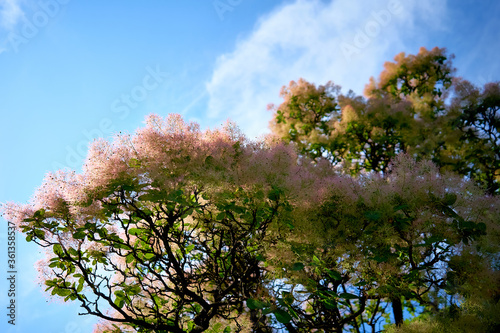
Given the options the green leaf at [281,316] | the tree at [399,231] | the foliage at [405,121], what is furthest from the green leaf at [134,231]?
the foliage at [405,121]

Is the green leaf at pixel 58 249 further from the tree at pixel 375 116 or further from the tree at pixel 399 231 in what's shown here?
the tree at pixel 375 116

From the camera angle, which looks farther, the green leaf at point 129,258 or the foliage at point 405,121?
the foliage at point 405,121

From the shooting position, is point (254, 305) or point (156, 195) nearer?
point (254, 305)

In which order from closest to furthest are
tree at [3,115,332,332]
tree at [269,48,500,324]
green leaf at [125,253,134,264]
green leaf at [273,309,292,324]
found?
green leaf at [273,309,292,324] → tree at [3,115,332,332] → green leaf at [125,253,134,264] → tree at [269,48,500,324]

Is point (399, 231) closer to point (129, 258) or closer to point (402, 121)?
point (129, 258)

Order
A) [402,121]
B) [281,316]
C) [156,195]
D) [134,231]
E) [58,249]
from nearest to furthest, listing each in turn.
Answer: [281,316]
[156,195]
[58,249]
[134,231]
[402,121]

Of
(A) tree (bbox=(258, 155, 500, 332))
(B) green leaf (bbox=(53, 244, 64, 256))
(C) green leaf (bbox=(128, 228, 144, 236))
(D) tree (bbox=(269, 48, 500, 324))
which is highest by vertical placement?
(D) tree (bbox=(269, 48, 500, 324))

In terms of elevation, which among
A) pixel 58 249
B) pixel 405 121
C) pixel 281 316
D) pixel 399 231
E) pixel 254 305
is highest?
pixel 405 121

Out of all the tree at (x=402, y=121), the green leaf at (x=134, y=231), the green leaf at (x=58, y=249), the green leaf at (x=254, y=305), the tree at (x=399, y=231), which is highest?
the tree at (x=402, y=121)

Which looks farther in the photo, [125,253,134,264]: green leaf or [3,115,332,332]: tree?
[125,253,134,264]: green leaf

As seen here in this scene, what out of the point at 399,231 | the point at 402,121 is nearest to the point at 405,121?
the point at 402,121

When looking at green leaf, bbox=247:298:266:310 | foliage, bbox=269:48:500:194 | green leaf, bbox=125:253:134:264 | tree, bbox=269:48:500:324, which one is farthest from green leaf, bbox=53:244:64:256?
foliage, bbox=269:48:500:194

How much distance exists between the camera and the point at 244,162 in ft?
11.2

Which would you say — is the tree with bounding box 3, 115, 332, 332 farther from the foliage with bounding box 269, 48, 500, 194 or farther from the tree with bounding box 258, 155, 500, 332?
the foliage with bounding box 269, 48, 500, 194
